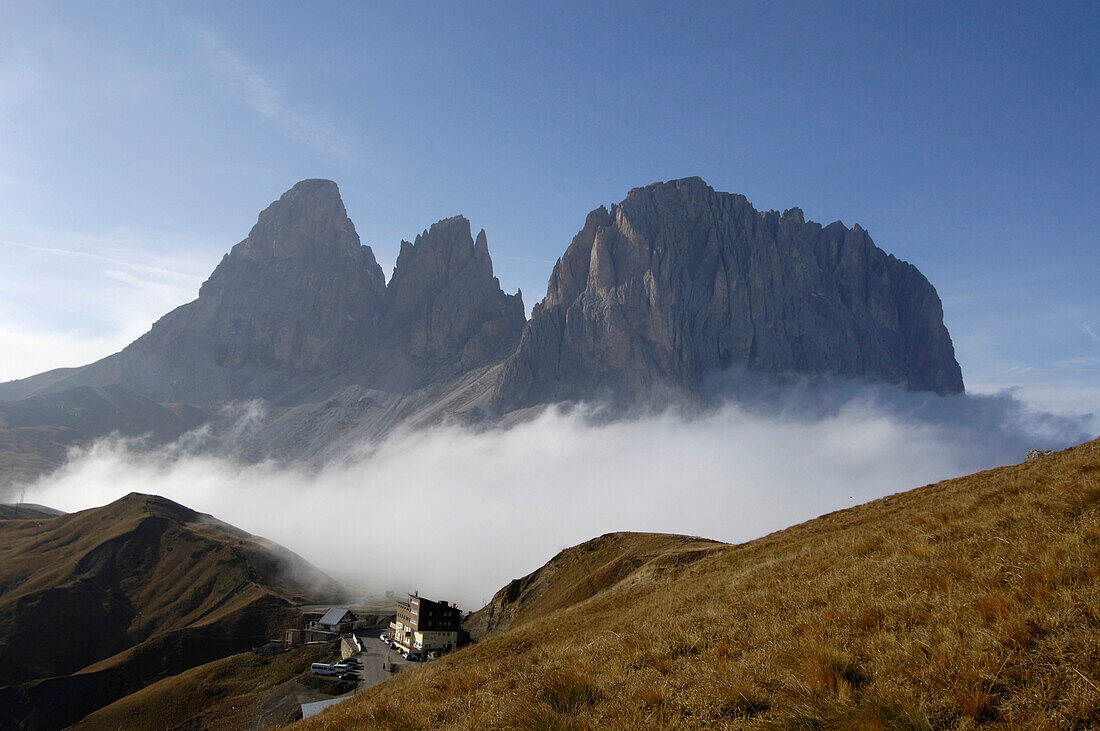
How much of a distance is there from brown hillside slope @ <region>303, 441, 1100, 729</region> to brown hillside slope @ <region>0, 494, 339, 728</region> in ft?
252

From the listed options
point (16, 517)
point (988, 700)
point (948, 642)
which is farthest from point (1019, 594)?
point (16, 517)

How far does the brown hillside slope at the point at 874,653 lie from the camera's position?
6473mm

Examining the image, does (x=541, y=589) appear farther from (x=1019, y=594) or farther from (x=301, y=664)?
(x=1019, y=594)

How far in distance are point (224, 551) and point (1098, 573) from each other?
11693 centimetres

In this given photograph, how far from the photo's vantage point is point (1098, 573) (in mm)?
8125

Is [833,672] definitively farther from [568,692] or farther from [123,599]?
[123,599]

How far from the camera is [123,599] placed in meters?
88.7

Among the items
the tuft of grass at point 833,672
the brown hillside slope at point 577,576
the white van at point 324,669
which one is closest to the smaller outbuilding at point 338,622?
the brown hillside slope at point 577,576

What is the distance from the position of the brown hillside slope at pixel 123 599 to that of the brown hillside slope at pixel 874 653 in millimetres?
76846

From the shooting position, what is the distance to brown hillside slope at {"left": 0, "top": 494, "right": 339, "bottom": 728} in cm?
6775

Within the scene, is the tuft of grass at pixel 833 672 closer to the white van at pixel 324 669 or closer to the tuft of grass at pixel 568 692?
the tuft of grass at pixel 568 692

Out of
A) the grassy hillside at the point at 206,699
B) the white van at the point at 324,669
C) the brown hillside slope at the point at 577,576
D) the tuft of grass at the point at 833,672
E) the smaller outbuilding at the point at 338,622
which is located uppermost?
the tuft of grass at the point at 833,672

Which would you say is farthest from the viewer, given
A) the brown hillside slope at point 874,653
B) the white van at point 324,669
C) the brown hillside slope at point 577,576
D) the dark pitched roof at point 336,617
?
the dark pitched roof at point 336,617

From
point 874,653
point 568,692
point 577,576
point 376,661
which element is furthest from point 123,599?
point 874,653
